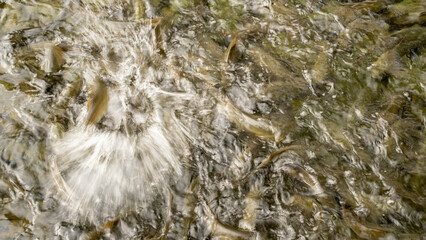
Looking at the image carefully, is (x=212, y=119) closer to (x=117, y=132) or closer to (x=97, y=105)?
(x=117, y=132)

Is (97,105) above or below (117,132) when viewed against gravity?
above

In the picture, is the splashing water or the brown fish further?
the brown fish

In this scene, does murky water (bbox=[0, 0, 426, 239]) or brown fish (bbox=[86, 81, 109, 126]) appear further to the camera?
brown fish (bbox=[86, 81, 109, 126])

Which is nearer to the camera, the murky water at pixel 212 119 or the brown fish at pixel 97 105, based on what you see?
the murky water at pixel 212 119

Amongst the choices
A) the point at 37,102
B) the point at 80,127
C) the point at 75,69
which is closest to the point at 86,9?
the point at 75,69

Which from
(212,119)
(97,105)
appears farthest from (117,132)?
(212,119)

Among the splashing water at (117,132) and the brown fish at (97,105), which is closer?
the splashing water at (117,132)

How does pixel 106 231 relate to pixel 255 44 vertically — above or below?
below

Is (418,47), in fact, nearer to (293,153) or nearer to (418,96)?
(418,96)
